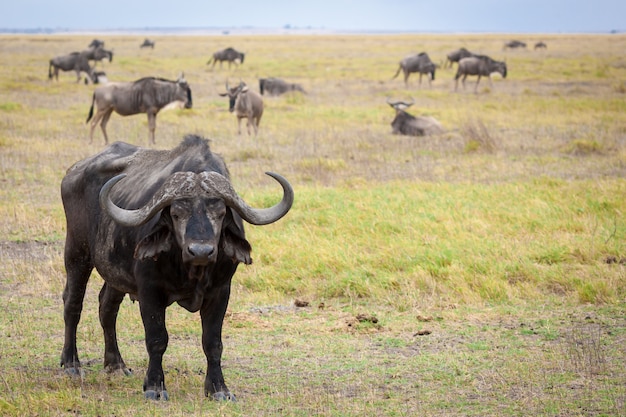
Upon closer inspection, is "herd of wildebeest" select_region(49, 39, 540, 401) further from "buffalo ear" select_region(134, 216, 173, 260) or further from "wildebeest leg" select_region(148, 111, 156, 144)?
"wildebeest leg" select_region(148, 111, 156, 144)

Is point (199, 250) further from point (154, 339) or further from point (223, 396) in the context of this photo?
point (223, 396)

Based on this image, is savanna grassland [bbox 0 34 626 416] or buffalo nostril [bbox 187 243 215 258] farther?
savanna grassland [bbox 0 34 626 416]

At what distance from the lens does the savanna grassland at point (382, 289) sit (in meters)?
5.17

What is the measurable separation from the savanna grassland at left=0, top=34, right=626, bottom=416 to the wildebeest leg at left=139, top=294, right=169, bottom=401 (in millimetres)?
152

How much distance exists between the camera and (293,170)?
44.4 ft

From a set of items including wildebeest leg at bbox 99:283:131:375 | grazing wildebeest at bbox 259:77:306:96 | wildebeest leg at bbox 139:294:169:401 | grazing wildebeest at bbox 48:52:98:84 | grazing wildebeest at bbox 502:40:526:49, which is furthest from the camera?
grazing wildebeest at bbox 502:40:526:49

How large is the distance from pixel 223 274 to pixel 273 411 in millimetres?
847

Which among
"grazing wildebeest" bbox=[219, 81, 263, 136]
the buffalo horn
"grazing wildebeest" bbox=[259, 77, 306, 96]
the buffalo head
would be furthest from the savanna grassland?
"grazing wildebeest" bbox=[259, 77, 306, 96]

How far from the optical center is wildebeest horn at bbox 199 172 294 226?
15.3 ft

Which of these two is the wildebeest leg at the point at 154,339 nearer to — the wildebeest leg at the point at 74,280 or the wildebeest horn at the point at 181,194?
the wildebeest horn at the point at 181,194

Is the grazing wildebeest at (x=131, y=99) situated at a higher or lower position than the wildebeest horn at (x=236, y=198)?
lower

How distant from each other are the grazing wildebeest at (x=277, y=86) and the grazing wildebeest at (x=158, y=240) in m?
21.0

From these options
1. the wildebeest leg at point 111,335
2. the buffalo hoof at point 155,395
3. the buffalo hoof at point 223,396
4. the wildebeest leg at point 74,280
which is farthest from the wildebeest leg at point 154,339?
the wildebeest leg at point 74,280

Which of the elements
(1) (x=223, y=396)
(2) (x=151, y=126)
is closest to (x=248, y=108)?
(2) (x=151, y=126)
